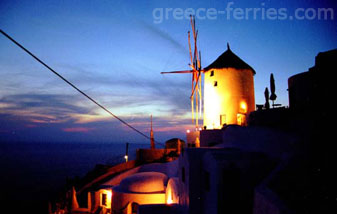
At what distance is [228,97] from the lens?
23.3 meters

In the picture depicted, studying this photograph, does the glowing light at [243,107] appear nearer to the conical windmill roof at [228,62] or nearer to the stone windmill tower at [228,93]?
the stone windmill tower at [228,93]

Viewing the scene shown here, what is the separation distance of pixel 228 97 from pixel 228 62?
439 cm

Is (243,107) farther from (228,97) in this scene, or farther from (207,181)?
(207,181)

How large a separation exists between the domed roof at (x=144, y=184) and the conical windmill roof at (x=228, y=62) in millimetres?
14535

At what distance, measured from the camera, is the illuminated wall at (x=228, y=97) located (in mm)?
23109

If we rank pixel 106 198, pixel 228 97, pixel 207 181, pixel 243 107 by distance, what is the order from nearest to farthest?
pixel 207 181 → pixel 106 198 → pixel 228 97 → pixel 243 107

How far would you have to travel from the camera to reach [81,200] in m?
25.1

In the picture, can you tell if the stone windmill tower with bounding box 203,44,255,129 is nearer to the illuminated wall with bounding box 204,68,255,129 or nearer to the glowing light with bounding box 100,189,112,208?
the illuminated wall with bounding box 204,68,255,129

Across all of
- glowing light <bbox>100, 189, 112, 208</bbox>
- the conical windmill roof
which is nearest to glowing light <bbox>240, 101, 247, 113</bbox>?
the conical windmill roof

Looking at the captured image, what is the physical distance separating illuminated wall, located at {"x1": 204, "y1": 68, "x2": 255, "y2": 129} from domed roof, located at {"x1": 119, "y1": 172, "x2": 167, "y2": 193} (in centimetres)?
896

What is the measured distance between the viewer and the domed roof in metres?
18.1

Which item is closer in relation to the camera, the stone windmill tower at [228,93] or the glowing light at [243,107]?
the stone windmill tower at [228,93]

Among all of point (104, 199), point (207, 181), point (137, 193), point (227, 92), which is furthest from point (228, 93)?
point (104, 199)

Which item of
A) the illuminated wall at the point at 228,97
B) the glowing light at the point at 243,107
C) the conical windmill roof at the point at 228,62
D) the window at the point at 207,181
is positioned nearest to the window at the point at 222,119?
the illuminated wall at the point at 228,97
